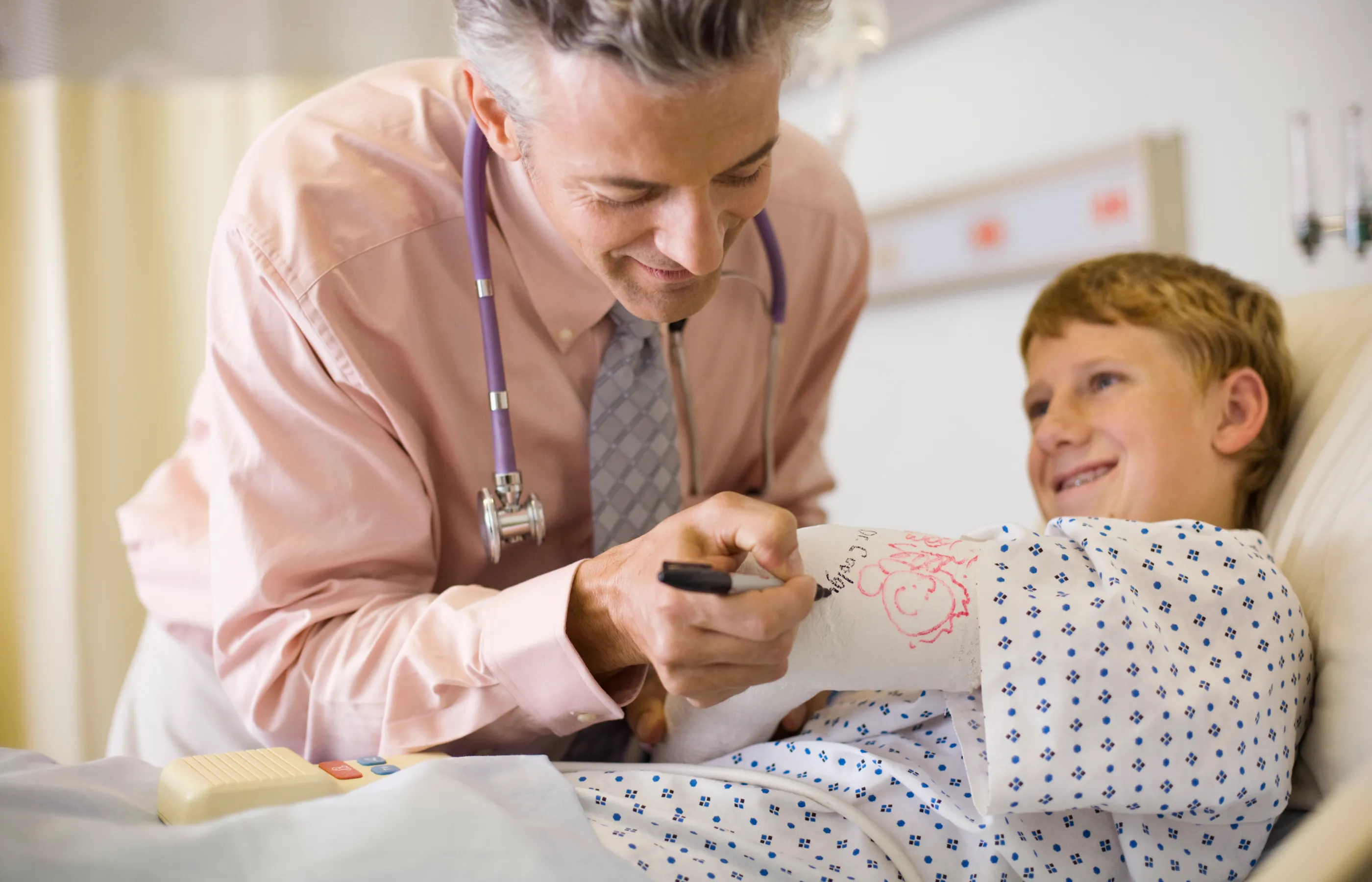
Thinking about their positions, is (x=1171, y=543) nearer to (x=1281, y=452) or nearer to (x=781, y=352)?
(x=1281, y=452)

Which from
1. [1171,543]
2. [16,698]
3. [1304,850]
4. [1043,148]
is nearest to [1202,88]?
[1043,148]

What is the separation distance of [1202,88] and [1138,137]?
166mm

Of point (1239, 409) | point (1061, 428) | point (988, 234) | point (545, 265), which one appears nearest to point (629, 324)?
point (545, 265)

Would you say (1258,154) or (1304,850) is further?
(1258,154)

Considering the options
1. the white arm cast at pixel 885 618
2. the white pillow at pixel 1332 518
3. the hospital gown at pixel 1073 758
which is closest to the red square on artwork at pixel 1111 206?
the white pillow at pixel 1332 518

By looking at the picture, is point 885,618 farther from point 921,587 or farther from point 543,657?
point 543,657

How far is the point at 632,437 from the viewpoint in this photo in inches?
48.7

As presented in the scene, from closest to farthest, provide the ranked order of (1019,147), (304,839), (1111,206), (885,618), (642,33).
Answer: (304,839)
(642,33)
(885,618)
(1111,206)
(1019,147)

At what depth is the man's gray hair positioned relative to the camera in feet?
2.70

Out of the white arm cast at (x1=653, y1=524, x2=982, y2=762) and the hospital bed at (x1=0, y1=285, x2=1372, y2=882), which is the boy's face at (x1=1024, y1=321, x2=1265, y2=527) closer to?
the hospital bed at (x1=0, y1=285, x2=1372, y2=882)

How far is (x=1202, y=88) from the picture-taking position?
2.47m

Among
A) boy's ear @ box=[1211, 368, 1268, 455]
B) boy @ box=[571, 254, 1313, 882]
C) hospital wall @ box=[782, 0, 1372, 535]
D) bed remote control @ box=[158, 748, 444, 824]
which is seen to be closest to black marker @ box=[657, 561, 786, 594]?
boy @ box=[571, 254, 1313, 882]

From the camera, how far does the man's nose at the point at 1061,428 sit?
52.5 inches

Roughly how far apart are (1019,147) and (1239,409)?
1.75 metres
